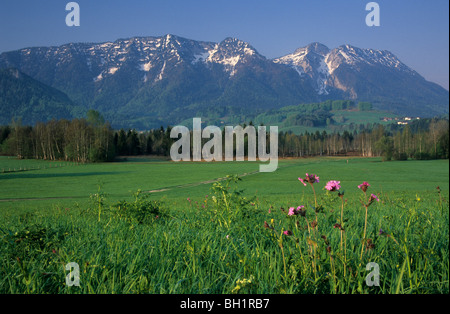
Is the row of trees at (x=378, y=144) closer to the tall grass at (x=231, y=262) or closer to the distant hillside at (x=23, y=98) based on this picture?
the distant hillside at (x=23, y=98)

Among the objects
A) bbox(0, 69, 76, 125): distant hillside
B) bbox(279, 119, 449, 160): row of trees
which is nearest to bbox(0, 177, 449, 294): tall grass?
bbox(0, 69, 76, 125): distant hillside

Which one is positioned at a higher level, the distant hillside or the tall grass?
the distant hillside

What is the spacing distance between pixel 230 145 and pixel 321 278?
2244 inches

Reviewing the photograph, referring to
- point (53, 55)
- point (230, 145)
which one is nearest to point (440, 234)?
point (53, 55)

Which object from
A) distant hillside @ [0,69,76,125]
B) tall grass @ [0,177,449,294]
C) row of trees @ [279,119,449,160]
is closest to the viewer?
tall grass @ [0,177,449,294]

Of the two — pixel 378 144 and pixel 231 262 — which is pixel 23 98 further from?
pixel 378 144

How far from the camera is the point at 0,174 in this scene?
10.6 metres

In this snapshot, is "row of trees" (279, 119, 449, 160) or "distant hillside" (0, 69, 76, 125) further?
"row of trees" (279, 119, 449, 160)

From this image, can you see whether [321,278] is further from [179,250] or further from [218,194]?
[218,194]

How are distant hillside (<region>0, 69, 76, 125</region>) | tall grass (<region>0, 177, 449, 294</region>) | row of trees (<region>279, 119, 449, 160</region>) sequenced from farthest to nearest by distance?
1. row of trees (<region>279, 119, 449, 160</region>)
2. distant hillside (<region>0, 69, 76, 125</region>)
3. tall grass (<region>0, 177, 449, 294</region>)

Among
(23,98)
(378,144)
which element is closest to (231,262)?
(23,98)

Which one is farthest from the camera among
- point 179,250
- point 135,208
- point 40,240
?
point 135,208

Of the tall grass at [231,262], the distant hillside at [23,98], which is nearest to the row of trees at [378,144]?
the distant hillside at [23,98]

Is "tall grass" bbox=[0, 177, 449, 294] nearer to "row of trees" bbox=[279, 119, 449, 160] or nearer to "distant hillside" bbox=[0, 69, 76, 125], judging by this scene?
"distant hillside" bbox=[0, 69, 76, 125]
